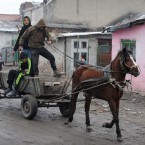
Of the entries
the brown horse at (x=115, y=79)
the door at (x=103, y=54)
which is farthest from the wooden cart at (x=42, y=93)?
the door at (x=103, y=54)

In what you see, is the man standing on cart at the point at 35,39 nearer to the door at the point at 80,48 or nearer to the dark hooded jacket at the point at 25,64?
the dark hooded jacket at the point at 25,64

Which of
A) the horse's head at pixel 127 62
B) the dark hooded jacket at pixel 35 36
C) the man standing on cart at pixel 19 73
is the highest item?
the dark hooded jacket at pixel 35 36

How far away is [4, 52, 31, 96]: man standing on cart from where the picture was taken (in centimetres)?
1039

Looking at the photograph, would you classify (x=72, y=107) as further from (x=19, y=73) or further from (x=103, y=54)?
(x=103, y=54)

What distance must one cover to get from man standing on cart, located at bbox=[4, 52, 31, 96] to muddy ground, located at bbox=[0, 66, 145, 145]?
2.23 ft

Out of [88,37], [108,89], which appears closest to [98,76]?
[108,89]

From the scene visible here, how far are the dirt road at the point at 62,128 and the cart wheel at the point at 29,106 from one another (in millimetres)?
162

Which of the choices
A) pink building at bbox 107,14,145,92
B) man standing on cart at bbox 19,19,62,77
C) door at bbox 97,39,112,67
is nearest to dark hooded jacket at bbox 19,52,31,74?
man standing on cart at bbox 19,19,62,77

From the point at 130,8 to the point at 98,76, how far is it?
930 inches

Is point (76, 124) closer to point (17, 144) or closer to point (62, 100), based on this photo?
point (62, 100)

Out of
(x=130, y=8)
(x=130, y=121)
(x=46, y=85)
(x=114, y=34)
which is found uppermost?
(x=130, y=8)

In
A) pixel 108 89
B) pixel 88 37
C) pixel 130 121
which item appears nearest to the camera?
pixel 108 89

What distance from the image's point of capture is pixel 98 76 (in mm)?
8633

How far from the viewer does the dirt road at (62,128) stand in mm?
7762
